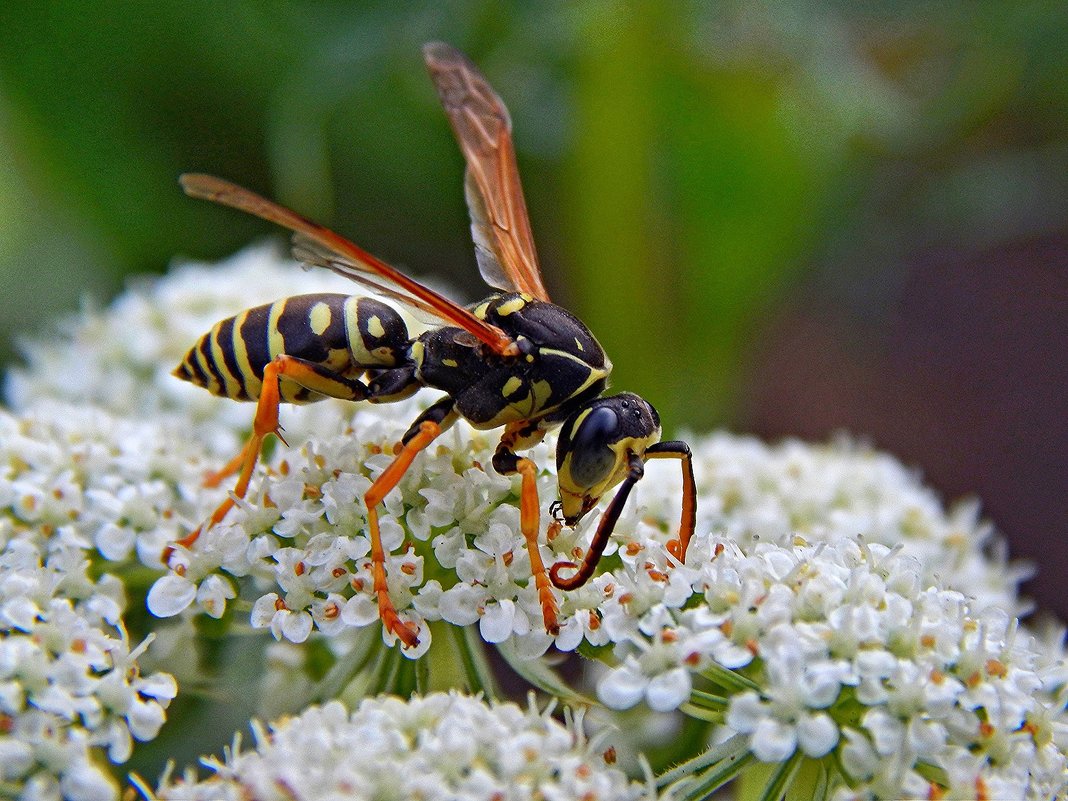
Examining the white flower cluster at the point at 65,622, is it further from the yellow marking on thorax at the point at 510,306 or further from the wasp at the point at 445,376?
the yellow marking on thorax at the point at 510,306

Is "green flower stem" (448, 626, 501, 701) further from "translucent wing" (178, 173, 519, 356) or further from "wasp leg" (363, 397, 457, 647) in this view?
"translucent wing" (178, 173, 519, 356)

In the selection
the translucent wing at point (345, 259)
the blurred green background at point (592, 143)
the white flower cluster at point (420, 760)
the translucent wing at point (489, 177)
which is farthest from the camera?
the blurred green background at point (592, 143)

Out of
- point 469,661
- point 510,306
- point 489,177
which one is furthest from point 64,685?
point 489,177

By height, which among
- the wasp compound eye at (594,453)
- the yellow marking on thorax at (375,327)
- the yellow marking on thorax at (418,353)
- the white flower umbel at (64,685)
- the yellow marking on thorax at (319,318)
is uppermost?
the yellow marking on thorax at (375,327)

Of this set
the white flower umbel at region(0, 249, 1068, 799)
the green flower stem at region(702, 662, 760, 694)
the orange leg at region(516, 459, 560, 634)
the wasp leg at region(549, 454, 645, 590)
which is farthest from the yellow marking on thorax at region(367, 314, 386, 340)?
the green flower stem at region(702, 662, 760, 694)

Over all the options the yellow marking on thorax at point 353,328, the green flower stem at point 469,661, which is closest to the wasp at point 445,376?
the yellow marking on thorax at point 353,328
